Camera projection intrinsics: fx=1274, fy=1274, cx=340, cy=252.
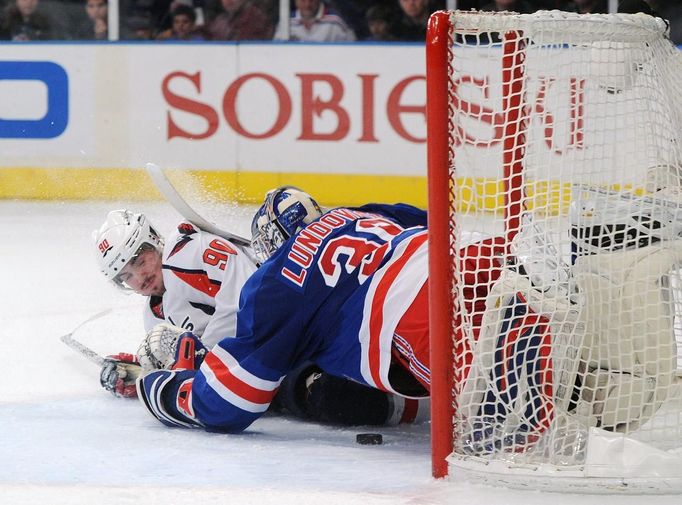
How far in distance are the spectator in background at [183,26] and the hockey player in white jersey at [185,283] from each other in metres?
3.70

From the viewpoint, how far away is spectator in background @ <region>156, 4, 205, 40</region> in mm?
7020

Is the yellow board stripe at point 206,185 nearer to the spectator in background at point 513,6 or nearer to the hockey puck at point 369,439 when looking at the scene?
the spectator in background at point 513,6

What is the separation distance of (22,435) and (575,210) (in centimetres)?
137

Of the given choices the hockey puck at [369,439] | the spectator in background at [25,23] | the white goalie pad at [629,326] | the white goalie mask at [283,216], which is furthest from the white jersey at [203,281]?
the spectator in background at [25,23]

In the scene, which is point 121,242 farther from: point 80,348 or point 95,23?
point 95,23

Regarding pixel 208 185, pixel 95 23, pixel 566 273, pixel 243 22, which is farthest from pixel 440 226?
pixel 95 23

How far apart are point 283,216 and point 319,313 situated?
1.68 ft

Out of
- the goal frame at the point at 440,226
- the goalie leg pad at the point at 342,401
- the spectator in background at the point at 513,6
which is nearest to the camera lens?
the goal frame at the point at 440,226

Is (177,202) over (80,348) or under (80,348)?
over

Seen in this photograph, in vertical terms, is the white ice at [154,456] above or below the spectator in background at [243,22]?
below

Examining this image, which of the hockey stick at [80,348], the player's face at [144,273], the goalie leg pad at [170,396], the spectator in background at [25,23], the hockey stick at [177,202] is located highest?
the spectator in background at [25,23]

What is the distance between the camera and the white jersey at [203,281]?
3266 mm

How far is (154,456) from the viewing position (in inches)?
108

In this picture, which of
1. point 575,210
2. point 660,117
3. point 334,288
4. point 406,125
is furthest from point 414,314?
point 406,125
